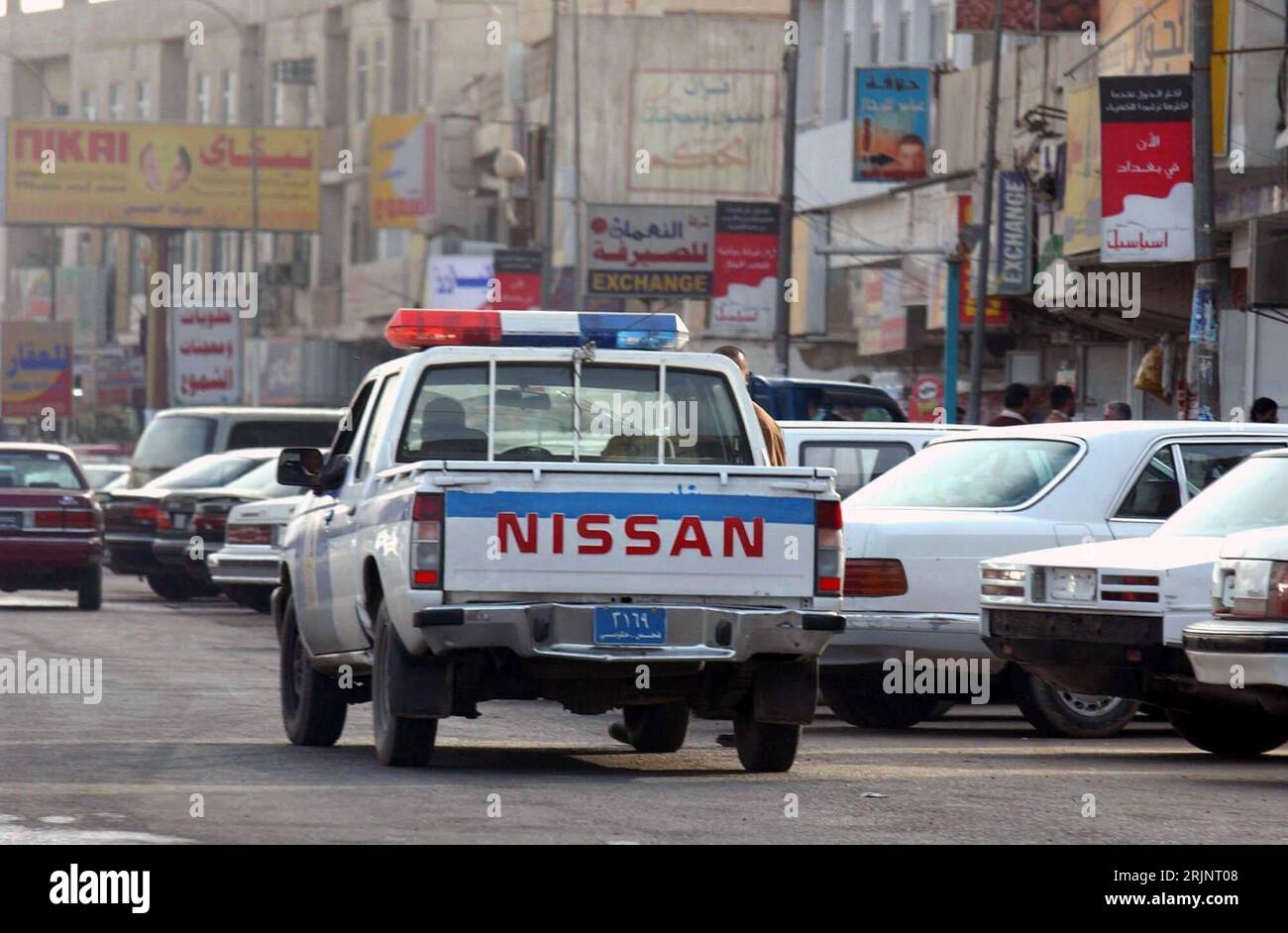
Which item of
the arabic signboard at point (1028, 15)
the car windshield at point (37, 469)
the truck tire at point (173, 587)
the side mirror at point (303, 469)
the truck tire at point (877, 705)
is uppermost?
the arabic signboard at point (1028, 15)

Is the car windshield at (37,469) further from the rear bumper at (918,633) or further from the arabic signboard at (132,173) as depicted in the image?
the arabic signboard at (132,173)

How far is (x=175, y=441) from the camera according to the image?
31.9 metres

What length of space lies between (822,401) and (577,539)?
1391cm

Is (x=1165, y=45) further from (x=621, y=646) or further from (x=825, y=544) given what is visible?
(x=621, y=646)

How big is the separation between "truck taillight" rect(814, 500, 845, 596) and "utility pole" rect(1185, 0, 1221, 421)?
1063cm

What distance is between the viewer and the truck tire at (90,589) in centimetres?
2694

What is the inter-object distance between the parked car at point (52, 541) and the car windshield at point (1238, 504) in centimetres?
1562

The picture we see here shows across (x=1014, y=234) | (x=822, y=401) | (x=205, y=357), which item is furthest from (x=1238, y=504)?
(x=205, y=357)

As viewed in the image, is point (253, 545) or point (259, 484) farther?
point (259, 484)

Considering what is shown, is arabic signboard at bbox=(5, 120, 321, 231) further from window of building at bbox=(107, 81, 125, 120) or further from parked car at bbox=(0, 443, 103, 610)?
parked car at bbox=(0, 443, 103, 610)

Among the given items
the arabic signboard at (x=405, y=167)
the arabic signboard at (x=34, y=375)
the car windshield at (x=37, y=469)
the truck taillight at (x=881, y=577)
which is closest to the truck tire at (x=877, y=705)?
the truck taillight at (x=881, y=577)

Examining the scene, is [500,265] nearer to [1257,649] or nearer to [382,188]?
[382,188]
